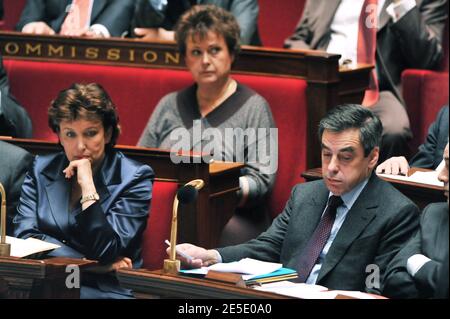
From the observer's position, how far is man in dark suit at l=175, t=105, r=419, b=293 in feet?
8.49

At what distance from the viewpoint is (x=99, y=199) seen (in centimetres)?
296

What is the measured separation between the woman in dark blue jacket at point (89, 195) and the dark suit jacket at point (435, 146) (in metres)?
0.86

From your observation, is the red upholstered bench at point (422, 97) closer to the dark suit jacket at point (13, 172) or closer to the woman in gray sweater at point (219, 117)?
the woman in gray sweater at point (219, 117)

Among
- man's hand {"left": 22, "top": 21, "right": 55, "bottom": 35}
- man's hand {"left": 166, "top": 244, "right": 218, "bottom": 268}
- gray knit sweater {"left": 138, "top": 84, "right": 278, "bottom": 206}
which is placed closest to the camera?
man's hand {"left": 166, "top": 244, "right": 218, "bottom": 268}

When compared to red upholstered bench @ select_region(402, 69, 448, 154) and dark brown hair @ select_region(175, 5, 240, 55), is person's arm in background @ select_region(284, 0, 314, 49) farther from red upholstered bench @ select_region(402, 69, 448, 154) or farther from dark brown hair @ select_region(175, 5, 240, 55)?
dark brown hair @ select_region(175, 5, 240, 55)

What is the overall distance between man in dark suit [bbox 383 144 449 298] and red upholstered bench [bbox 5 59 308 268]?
48.1 inches

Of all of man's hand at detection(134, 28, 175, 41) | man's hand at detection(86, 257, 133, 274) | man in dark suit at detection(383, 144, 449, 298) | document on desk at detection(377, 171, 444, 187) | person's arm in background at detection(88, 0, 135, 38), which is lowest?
man's hand at detection(86, 257, 133, 274)

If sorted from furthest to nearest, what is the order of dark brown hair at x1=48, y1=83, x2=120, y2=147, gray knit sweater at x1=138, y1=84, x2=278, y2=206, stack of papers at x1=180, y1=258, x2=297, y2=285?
gray knit sweater at x1=138, y1=84, x2=278, y2=206, dark brown hair at x1=48, y1=83, x2=120, y2=147, stack of papers at x1=180, y1=258, x2=297, y2=285

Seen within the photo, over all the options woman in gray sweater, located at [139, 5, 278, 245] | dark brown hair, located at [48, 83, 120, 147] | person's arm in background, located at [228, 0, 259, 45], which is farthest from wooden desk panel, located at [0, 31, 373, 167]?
dark brown hair, located at [48, 83, 120, 147]

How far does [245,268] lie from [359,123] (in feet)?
1.52

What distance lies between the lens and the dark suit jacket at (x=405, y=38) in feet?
13.2

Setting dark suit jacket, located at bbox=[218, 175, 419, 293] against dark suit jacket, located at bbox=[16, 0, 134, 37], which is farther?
dark suit jacket, located at bbox=[16, 0, 134, 37]

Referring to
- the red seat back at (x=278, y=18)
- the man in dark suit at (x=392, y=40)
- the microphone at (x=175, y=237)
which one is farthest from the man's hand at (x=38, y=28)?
the microphone at (x=175, y=237)

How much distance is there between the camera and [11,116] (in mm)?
3818
